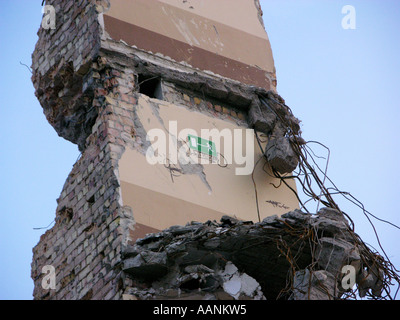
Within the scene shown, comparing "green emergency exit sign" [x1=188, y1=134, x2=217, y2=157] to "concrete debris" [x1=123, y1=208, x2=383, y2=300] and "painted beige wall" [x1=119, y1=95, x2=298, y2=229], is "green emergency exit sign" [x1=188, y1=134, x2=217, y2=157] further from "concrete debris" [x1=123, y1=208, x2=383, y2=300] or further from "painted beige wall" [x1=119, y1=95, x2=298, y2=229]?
"concrete debris" [x1=123, y1=208, x2=383, y2=300]

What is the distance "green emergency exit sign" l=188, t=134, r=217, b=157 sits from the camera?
966 centimetres

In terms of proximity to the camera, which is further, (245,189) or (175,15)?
(175,15)

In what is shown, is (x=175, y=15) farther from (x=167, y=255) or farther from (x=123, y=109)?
(x=167, y=255)

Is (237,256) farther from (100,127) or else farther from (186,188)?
(100,127)

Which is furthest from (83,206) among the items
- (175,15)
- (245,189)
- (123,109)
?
(175,15)

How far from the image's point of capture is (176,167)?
9305 mm

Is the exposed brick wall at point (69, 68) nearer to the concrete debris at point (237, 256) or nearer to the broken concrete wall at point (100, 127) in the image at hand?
the broken concrete wall at point (100, 127)

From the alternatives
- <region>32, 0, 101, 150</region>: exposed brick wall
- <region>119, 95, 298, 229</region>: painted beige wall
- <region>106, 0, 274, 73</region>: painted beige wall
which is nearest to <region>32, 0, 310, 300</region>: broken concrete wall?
<region>32, 0, 101, 150</region>: exposed brick wall

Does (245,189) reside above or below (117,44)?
below

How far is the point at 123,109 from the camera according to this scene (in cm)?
934

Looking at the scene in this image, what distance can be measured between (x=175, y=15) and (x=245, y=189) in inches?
88.2

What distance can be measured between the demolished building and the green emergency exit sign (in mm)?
15
